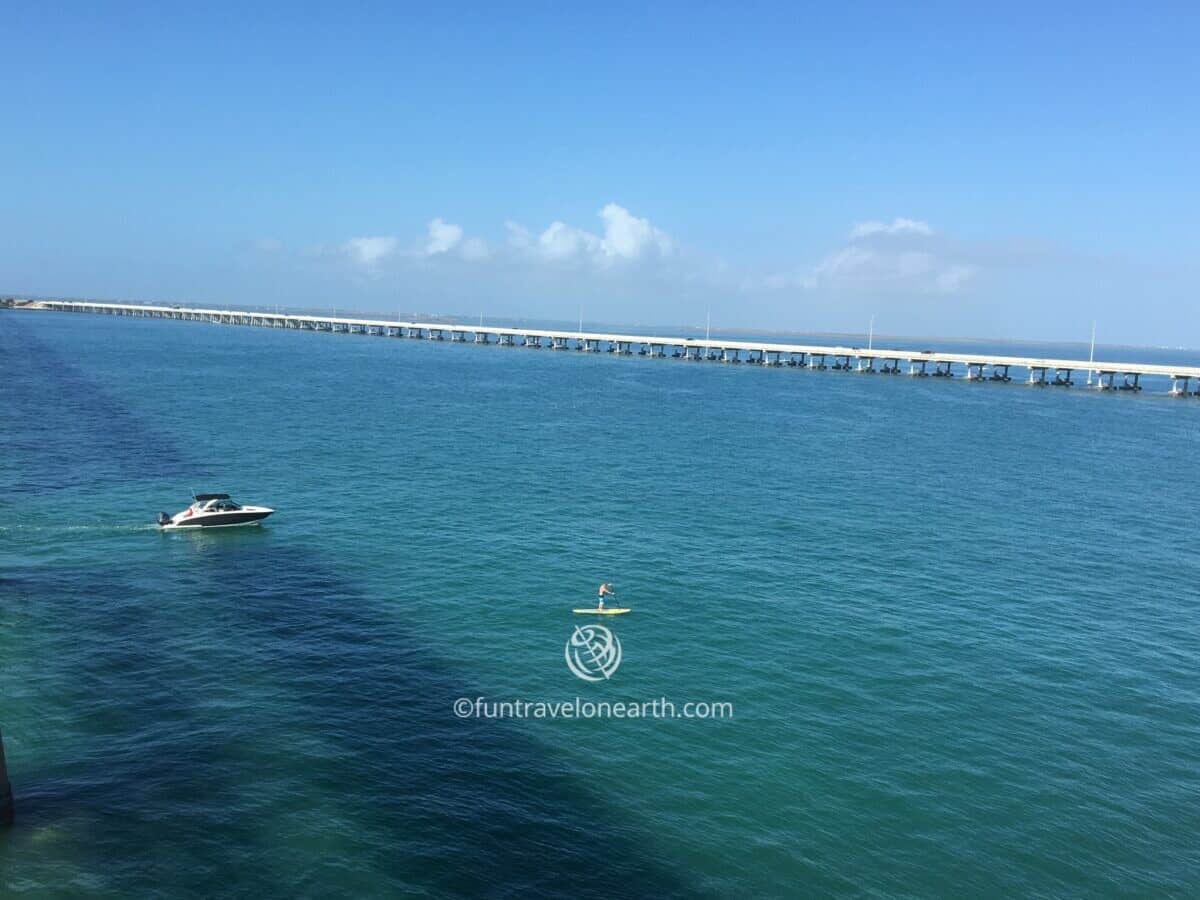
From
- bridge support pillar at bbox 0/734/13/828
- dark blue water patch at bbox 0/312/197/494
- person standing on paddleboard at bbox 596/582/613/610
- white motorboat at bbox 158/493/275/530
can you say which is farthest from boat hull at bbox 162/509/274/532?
bridge support pillar at bbox 0/734/13/828

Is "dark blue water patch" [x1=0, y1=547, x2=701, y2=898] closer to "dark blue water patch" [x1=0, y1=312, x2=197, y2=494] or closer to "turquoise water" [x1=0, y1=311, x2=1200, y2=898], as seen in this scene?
"turquoise water" [x1=0, y1=311, x2=1200, y2=898]

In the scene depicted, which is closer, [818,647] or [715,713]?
[715,713]

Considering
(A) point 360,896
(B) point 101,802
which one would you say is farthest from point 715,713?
(B) point 101,802

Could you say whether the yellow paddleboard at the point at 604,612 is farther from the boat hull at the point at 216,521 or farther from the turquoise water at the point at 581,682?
the boat hull at the point at 216,521

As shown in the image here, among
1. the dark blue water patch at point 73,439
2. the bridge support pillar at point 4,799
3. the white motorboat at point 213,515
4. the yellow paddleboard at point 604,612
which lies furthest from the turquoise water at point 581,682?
the white motorboat at point 213,515

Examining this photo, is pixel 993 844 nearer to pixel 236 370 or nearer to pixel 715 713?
pixel 715 713

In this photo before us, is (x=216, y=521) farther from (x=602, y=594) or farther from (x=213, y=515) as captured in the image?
(x=602, y=594)

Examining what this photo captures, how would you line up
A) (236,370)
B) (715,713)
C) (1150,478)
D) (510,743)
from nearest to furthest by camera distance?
(510,743), (715,713), (1150,478), (236,370)
